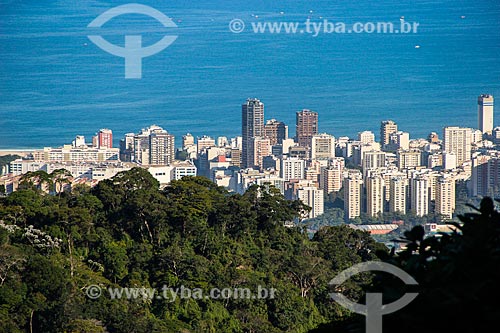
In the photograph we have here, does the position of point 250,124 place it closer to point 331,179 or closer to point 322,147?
point 322,147

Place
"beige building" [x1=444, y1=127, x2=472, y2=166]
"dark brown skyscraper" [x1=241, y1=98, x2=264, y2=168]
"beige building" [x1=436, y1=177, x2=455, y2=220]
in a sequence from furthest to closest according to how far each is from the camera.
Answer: "dark brown skyscraper" [x1=241, y1=98, x2=264, y2=168]
"beige building" [x1=444, y1=127, x2=472, y2=166]
"beige building" [x1=436, y1=177, x2=455, y2=220]

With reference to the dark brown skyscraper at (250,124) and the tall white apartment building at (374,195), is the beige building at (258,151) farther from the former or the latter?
the tall white apartment building at (374,195)

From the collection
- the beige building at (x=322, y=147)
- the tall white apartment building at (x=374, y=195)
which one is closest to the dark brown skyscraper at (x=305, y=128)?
the beige building at (x=322, y=147)

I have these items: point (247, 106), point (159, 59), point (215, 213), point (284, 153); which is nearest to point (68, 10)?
point (159, 59)

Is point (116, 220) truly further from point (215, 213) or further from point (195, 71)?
point (195, 71)

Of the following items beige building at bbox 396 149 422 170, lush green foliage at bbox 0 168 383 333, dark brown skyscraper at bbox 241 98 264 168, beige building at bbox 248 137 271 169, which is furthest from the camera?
dark brown skyscraper at bbox 241 98 264 168

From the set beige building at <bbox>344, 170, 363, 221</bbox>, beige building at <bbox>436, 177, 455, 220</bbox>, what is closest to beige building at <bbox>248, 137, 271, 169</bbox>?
beige building at <bbox>344, 170, 363, 221</bbox>

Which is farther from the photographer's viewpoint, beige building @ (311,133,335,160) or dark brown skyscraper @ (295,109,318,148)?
dark brown skyscraper @ (295,109,318,148)

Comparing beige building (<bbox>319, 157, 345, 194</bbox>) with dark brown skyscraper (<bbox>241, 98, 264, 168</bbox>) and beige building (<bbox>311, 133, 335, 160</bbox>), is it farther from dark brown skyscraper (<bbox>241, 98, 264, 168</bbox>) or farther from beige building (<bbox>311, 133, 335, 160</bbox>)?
dark brown skyscraper (<bbox>241, 98, 264, 168</bbox>)
